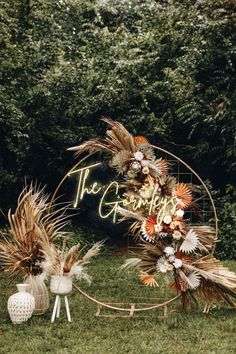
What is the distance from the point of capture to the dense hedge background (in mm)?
10352

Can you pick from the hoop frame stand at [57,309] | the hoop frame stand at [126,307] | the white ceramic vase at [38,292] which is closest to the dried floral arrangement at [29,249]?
the white ceramic vase at [38,292]

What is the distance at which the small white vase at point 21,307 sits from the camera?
637 centimetres

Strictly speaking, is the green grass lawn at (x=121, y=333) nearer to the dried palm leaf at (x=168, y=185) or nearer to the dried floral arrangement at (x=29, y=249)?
the dried floral arrangement at (x=29, y=249)

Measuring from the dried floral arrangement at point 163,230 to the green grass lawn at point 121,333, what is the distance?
35 centimetres

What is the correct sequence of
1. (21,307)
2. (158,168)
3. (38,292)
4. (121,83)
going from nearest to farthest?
(21,307), (38,292), (158,168), (121,83)

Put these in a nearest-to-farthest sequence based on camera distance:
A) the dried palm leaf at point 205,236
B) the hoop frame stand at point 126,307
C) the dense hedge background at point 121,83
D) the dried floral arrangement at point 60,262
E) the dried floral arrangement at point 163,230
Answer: the dried floral arrangement at point 60,262 < the dried floral arrangement at point 163,230 < the hoop frame stand at point 126,307 < the dried palm leaf at point 205,236 < the dense hedge background at point 121,83

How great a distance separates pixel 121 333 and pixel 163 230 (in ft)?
4.10

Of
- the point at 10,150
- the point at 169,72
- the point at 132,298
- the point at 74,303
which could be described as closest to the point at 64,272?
the point at 74,303

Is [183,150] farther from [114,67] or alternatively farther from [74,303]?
[74,303]

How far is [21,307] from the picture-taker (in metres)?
6.37

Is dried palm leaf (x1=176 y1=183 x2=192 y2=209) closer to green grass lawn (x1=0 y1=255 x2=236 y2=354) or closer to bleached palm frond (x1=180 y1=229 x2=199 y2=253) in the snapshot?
bleached palm frond (x1=180 y1=229 x2=199 y2=253)

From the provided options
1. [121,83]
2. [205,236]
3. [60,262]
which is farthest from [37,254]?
[121,83]

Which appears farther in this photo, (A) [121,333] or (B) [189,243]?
(B) [189,243]

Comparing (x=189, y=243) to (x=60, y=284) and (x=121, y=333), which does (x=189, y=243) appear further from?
(x=60, y=284)
